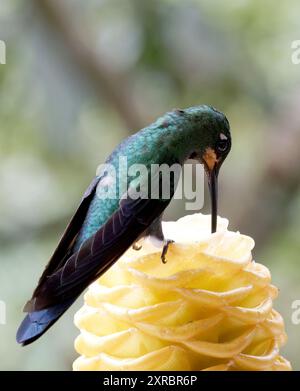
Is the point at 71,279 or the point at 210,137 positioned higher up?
the point at 210,137

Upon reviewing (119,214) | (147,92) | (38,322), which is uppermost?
(147,92)

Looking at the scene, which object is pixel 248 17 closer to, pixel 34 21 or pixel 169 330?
pixel 34 21

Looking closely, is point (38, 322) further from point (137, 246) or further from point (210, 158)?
point (210, 158)

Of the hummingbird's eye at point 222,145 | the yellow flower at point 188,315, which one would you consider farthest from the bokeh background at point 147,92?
the yellow flower at point 188,315

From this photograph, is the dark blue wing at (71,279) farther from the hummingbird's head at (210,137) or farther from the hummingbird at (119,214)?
the hummingbird's head at (210,137)

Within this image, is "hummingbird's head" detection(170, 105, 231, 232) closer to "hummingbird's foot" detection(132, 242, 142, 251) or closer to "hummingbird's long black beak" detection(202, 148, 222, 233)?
"hummingbird's long black beak" detection(202, 148, 222, 233)

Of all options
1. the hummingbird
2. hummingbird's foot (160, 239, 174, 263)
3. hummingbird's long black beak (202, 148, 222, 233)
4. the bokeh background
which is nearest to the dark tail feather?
the hummingbird

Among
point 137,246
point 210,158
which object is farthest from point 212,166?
point 137,246
